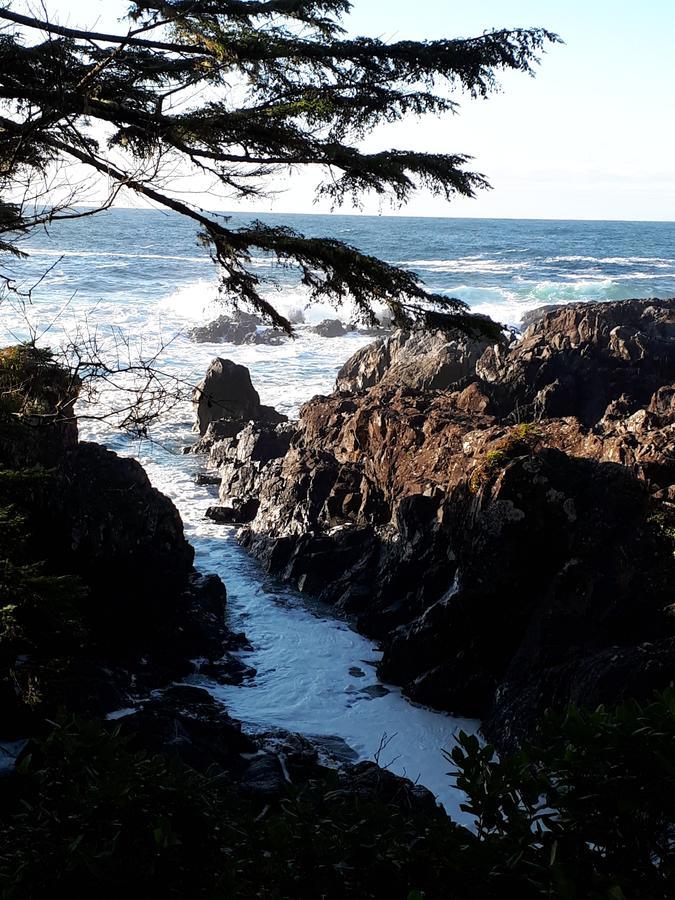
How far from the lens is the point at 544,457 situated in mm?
8633

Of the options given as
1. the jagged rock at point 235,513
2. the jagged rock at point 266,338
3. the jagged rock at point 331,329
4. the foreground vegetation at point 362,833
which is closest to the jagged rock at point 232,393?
the jagged rock at point 235,513

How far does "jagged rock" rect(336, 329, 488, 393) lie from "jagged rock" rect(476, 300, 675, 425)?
776mm

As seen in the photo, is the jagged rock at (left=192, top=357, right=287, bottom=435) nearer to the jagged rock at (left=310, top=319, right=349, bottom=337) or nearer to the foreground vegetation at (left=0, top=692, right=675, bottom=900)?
the jagged rock at (left=310, top=319, right=349, bottom=337)

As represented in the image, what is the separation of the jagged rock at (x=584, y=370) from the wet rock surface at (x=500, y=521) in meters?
0.03

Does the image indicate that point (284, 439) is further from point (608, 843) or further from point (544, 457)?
point (608, 843)

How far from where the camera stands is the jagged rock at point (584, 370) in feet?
44.0

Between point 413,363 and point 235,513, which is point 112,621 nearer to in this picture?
point 235,513

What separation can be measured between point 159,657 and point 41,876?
22.8ft

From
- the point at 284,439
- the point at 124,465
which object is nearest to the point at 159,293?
the point at 284,439

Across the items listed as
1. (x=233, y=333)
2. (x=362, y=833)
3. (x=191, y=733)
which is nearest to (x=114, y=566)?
(x=191, y=733)

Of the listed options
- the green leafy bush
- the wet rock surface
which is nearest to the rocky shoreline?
the wet rock surface

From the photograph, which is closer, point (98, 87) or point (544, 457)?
point (98, 87)

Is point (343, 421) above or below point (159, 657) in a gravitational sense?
above

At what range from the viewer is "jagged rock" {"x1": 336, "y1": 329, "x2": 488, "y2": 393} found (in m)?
16.1
